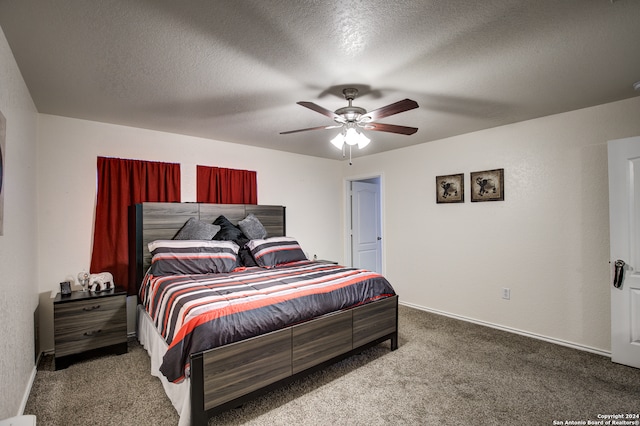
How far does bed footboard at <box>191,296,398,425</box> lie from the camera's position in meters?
1.90

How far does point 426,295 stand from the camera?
14.6ft

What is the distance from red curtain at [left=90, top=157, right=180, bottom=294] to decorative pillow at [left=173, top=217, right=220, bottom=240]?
50 cm

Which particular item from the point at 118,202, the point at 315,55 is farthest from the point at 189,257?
the point at 315,55

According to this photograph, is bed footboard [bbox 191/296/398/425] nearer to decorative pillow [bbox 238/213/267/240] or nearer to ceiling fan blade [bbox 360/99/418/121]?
ceiling fan blade [bbox 360/99/418/121]

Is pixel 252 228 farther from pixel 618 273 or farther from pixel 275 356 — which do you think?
pixel 618 273

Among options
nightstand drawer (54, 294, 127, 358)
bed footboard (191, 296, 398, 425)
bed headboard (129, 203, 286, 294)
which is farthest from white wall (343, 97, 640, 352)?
nightstand drawer (54, 294, 127, 358)

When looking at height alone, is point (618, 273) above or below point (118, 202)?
below

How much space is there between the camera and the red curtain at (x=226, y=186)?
4080 millimetres

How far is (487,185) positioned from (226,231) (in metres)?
3.37

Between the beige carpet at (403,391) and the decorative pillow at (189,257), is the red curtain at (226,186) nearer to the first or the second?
the decorative pillow at (189,257)

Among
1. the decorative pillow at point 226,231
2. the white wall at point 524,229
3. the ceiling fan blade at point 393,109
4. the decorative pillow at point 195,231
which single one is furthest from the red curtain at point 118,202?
the white wall at point 524,229

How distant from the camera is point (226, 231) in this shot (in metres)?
3.93

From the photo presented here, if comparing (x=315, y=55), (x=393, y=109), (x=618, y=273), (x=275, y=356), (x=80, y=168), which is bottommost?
(x=275, y=356)

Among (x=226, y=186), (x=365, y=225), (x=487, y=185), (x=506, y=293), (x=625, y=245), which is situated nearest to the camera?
(x=625, y=245)
